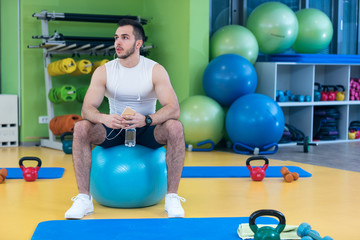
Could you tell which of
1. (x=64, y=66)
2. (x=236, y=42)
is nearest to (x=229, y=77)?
(x=236, y=42)

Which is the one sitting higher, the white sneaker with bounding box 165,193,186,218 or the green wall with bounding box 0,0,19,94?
the green wall with bounding box 0,0,19,94

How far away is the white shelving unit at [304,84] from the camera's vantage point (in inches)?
242

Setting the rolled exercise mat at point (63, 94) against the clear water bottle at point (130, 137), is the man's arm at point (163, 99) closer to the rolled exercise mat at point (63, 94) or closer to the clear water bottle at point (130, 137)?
the clear water bottle at point (130, 137)

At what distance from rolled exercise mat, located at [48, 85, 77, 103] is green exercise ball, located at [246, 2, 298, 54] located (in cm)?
223

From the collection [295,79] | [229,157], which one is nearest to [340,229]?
[229,157]

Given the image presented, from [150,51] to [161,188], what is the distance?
399cm

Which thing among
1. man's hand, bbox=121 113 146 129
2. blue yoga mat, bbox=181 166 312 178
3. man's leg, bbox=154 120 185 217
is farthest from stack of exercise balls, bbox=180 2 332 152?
man's hand, bbox=121 113 146 129

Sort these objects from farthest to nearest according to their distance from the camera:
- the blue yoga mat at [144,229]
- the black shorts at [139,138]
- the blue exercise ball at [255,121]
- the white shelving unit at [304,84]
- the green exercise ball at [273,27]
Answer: the white shelving unit at [304,84] < the green exercise ball at [273,27] < the blue exercise ball at [255,121] < the black shorts at [139,138] < the blue yoga mat at [144,229]

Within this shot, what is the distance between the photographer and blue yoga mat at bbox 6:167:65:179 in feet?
13.1

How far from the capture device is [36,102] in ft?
20.3

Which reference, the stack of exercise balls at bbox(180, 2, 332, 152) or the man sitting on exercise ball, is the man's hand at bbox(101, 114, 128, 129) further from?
the stack of exercise balls at bbox(180, 2, 332, 152)

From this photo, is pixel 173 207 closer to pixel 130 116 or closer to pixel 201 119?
pixel 130 116

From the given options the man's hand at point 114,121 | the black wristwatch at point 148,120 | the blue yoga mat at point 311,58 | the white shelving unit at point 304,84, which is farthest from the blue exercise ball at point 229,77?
the man's hand at point 114,121

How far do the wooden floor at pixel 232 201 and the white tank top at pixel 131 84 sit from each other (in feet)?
2.08
